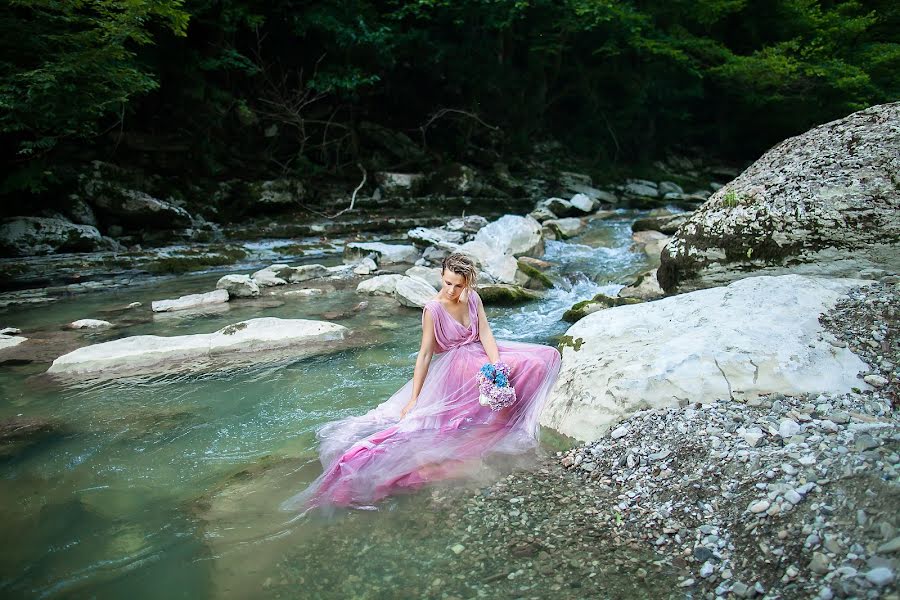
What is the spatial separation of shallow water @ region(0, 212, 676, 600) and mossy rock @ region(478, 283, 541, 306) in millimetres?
1236

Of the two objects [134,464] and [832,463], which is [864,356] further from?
[134,464]

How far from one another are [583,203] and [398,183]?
627 centimetres

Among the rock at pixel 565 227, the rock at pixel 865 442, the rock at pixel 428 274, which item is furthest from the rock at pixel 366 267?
the rock at pixel 865 442

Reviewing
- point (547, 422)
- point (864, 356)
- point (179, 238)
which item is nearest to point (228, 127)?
point (179, 238)

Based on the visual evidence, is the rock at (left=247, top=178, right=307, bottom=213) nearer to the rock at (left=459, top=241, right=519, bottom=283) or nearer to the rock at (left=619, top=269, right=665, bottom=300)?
the rock at (left=459, top=241, right=519, bottom=283)

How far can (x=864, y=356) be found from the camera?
3.58m

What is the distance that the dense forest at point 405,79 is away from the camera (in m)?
10.9

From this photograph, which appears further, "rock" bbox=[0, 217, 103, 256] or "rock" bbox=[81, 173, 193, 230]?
"rock" bbox=[81, 173, 193, 230]

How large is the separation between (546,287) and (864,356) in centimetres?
607

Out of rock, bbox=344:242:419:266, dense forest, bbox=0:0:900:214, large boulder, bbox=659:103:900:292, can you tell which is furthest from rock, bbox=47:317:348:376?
dense forest, bbox=0:0:900:214

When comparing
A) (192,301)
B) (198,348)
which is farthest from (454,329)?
(192,301)

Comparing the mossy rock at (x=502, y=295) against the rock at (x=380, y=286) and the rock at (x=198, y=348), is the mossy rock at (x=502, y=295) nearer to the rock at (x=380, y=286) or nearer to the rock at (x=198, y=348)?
the rock at (x=380, y=286)

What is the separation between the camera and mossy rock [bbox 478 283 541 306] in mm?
8609

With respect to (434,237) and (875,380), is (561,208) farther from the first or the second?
(875,380)
